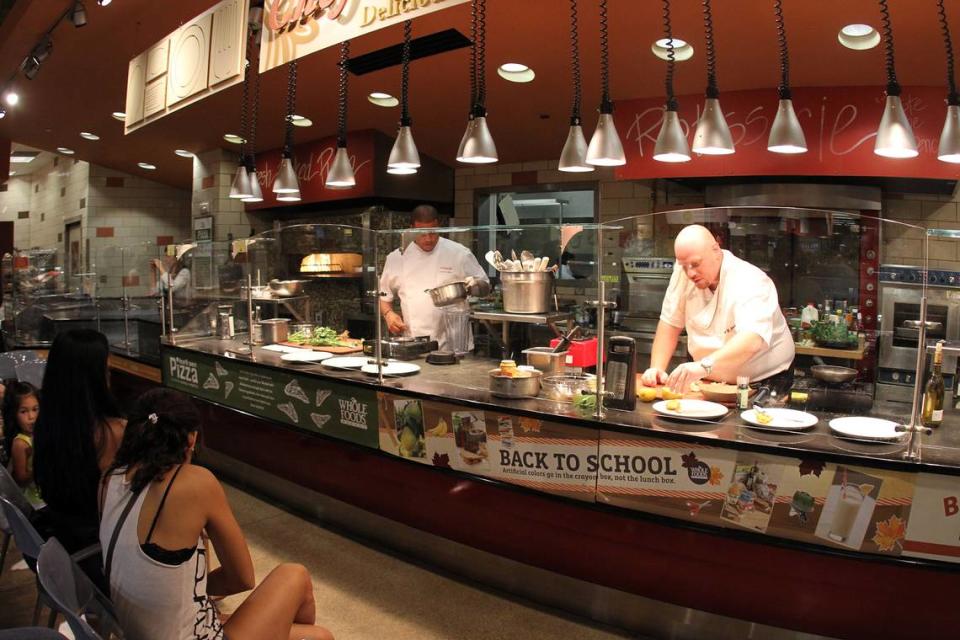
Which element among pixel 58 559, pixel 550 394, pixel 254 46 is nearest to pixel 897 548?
pixel 550 394

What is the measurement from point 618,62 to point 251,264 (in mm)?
2789

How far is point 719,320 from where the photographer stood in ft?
9.63

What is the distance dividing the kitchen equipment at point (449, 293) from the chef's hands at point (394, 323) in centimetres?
38

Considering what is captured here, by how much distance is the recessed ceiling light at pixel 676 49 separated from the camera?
152 inches

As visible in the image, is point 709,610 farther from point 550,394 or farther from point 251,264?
point 251,264

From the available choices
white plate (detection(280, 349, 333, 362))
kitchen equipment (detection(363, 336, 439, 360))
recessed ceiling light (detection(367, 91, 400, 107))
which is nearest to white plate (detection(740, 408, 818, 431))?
kitchen equipment (detection(363, 336, 439, 360))

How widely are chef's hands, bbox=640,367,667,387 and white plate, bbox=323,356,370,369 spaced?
1568mm

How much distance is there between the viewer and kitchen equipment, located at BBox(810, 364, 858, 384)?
2547 mm

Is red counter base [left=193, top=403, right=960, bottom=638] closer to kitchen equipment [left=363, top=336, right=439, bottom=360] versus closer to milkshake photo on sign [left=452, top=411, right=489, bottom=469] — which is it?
milkshake photo on sign [left=452, top=411, right=489, bottom=469]

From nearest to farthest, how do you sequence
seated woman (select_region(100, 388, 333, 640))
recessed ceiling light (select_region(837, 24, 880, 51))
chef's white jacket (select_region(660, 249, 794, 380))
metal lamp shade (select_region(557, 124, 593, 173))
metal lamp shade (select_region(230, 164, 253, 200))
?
1. seated woman (select_region(100, 388, 333, 640))
2. chef's white jacket (select_region(660, 249, 794, 380))
3. metal lamp shade (select_region(557, 124, 593, 173))
4. recessed ceiling light (select_region(837, 24, 880, 51))
5. metal lamp shade (select_region(230, 164, 253, 200))

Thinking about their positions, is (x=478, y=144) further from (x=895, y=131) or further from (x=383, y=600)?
(x=383, y=600)

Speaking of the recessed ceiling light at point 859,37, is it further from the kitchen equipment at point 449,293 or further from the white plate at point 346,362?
the white plate at point 346,362

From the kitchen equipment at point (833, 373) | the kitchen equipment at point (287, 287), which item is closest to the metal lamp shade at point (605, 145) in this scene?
the kitchen equipment at point (833, 373)

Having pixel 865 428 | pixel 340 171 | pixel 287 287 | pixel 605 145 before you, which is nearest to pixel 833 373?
pixel 865 428
